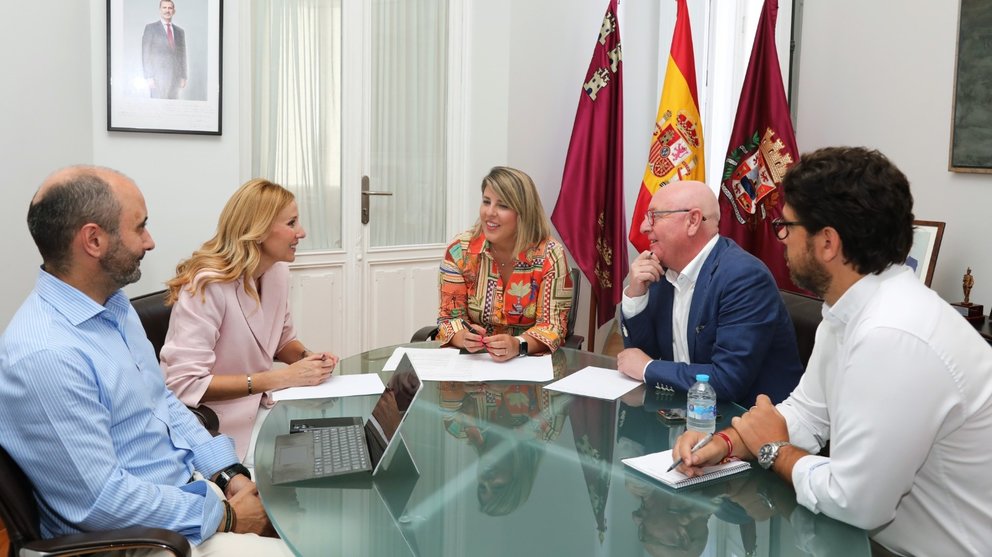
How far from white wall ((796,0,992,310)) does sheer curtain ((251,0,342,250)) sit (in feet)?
8.80

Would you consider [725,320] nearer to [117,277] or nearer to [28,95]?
[117,277]

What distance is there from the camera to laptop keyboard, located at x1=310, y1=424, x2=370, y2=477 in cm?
161

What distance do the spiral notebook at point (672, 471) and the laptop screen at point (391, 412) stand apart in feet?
1.60

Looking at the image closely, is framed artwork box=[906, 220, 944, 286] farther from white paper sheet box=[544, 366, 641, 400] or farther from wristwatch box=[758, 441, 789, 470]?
wristwatch box=[758, 441, 789, 470]

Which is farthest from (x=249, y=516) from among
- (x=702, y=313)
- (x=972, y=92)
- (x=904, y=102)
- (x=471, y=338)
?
(x=904, y=102)

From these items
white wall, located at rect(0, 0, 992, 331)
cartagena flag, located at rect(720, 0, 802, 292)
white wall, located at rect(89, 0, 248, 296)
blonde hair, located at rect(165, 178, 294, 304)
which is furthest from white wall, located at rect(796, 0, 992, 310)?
white wall, located at rect(89, 0, 248, 296)

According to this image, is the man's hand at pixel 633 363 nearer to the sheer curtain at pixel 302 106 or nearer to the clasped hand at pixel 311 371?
the clasped hand at pixel 311 371

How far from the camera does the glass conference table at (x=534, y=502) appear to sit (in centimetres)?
131

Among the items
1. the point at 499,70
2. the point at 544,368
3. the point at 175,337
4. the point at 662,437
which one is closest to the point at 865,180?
the point at 662,437

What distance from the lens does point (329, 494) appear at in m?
1.53

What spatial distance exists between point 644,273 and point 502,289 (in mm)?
659

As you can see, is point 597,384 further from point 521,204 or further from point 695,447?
point 521,204

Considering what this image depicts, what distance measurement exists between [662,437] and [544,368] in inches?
27.6

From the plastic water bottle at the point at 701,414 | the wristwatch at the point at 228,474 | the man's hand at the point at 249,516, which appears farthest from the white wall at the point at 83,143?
the plastic water bottle at the point at 701,414
